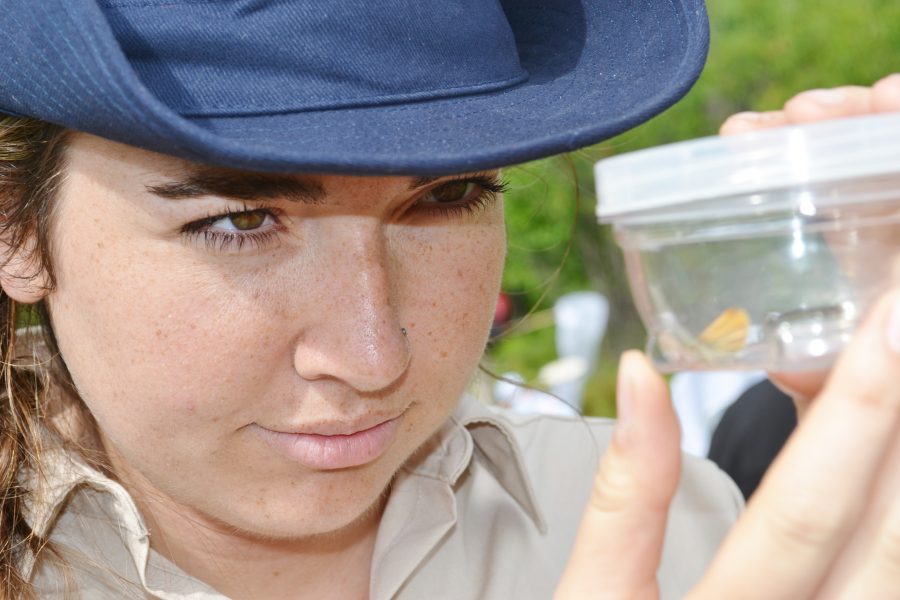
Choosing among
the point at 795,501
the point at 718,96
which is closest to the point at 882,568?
the point at 795,501

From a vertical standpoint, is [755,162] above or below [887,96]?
above

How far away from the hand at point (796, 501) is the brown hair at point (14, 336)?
88 centimetres

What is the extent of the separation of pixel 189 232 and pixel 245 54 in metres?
0.26

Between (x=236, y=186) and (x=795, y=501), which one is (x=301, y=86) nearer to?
(x=236, y=186)

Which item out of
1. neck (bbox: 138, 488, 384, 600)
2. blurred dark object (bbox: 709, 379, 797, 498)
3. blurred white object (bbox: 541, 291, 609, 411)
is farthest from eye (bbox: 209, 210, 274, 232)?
blurred white object (bbox: 541, 291, 609, 411)

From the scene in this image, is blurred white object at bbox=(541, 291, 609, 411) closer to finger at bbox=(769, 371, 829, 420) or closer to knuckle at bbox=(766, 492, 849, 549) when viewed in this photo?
finger at bbox=(769, 371, 829, 420)

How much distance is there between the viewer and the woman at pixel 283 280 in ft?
3.77

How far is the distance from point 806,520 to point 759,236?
28cm

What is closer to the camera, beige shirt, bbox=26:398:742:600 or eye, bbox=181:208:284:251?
eye, bbox=181:208:284:251

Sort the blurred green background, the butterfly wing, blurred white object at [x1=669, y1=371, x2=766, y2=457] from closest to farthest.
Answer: the butterfly wing → blurred white object at [x1=669, y1=371, x2=766, y2=457] → the blurred green background

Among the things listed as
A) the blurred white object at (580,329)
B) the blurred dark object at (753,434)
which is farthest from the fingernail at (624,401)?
the blurred white object at (580,329)

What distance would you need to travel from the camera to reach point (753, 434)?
8.16 ft

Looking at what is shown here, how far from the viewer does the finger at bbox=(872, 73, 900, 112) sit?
134cm

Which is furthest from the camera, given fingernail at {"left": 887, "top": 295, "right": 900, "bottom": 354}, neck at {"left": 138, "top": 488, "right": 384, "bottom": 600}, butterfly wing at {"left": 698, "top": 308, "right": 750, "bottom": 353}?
neck at {"left": 138, "top": 488, "right": 384, "bottom": 600}
